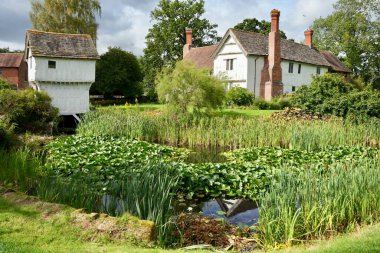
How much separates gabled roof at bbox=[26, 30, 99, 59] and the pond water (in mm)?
20310

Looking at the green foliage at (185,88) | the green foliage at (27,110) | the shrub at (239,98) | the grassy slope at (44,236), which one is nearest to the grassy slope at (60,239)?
the grassy slope at (44,236)

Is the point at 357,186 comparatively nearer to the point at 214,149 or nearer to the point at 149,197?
the point at 149,197

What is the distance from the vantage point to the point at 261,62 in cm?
3744

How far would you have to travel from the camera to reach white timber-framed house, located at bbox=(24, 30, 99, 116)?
26.1 meters

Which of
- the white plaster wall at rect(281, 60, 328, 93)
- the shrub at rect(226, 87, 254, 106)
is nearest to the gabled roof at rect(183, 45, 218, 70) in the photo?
the white plaster wall at rect(281, 60, 328, 93)

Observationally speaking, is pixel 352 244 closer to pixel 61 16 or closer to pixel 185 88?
pixel 185 88

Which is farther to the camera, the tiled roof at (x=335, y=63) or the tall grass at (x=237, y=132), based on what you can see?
the tiled roof at (x=335, y=63)

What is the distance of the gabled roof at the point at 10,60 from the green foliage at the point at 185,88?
38038mm

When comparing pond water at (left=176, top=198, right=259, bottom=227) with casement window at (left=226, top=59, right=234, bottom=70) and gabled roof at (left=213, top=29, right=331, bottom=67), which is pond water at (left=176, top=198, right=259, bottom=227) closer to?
gabled roof at (left=213, top=29, right=331, bottom=67)

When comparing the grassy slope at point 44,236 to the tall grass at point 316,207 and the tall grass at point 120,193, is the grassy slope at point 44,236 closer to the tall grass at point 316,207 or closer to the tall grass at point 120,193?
the tall grass at point 120,193

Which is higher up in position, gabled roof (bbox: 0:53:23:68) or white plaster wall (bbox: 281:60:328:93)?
gabled roof (bbox: 0:53:23:68)

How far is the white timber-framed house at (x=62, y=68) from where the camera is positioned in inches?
1026

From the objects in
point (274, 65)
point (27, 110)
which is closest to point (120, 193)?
point (27, 110)

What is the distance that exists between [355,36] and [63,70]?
127 ft
